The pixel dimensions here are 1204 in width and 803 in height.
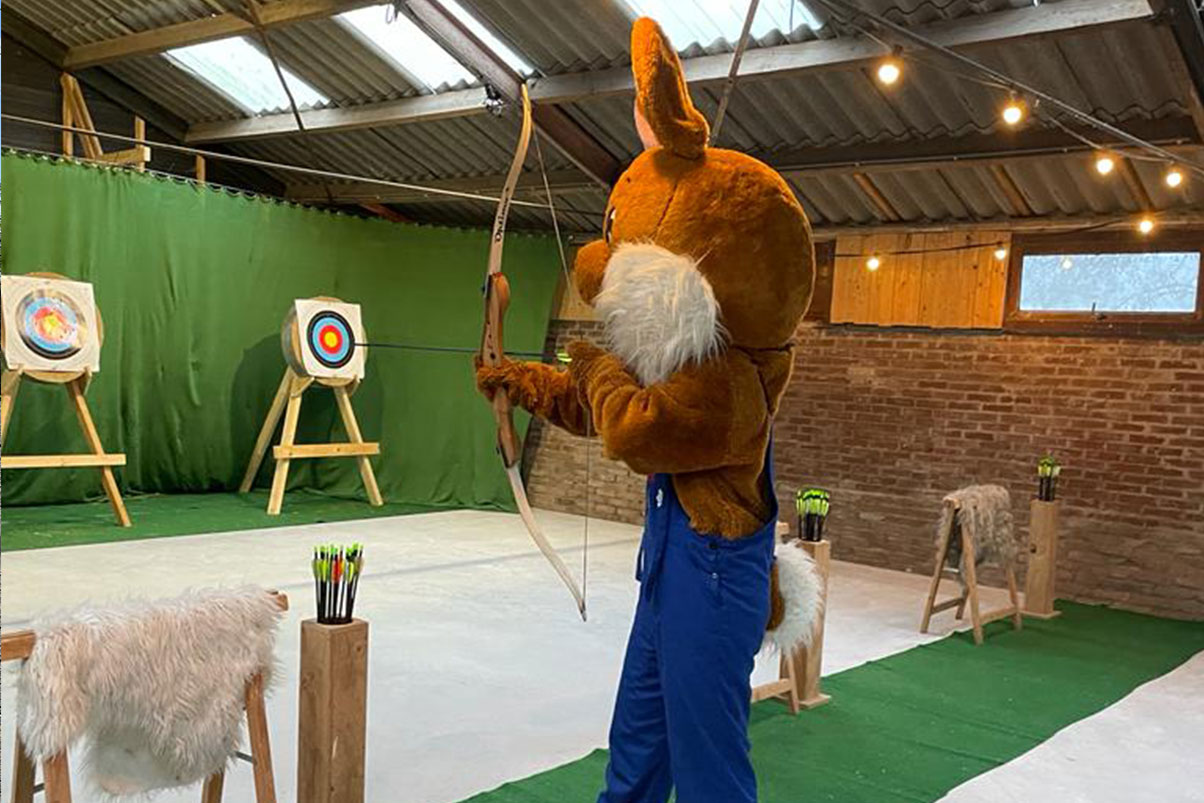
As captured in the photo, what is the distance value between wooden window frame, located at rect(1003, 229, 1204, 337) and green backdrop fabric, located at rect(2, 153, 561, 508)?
125 inches

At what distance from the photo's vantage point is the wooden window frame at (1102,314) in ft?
16.4

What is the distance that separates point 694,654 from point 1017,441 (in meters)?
4.25

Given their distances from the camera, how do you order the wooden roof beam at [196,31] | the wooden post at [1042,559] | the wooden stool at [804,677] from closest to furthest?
1. the wooden stool at [804,677]
2. the wooden post at [1042,559]
3. the wooden roof beam at [196,31]

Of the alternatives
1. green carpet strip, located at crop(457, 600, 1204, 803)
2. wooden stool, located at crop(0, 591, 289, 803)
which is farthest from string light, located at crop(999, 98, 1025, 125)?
wooden stool, located at crop(0, 591, 289, 803)

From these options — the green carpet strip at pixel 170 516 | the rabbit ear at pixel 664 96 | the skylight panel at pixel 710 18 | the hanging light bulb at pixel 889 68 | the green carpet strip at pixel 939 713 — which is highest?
the skylight panel at pixel 710 18

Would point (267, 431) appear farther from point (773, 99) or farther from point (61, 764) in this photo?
point (61, 764)

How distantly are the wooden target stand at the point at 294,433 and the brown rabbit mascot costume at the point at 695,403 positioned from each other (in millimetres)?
4943

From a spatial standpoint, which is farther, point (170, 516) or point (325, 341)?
point (325, 341)

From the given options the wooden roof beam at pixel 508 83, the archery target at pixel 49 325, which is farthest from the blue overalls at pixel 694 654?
the archery target at pixel 49 325

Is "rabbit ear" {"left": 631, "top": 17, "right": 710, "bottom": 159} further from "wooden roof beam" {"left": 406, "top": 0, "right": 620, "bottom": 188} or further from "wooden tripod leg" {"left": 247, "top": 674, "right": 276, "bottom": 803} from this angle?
"wooden roof beam" {"left": 406, "top": 0, "right": 620, "bottom": 188}

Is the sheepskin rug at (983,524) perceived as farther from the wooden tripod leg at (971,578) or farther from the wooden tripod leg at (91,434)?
the wooden tripod leg at (91,434)

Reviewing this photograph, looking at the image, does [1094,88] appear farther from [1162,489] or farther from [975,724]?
[975,724]

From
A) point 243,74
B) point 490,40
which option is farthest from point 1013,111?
point 243,74

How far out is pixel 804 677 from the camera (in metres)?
3.41
